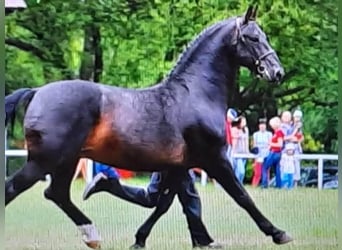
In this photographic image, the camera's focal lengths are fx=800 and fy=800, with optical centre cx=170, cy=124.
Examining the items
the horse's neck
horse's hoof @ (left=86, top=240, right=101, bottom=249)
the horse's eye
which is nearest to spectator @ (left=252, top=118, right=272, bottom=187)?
the horse's neck

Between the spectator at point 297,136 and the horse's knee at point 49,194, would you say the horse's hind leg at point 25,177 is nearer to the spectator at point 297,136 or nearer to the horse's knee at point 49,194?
the horse's knee at point 49,194

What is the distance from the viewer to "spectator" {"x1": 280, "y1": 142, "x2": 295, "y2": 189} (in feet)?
9.07

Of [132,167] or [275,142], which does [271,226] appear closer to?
[275,142]

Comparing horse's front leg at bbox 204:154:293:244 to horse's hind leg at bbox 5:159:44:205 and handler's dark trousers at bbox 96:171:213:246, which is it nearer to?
handler's dark trousers at bbox 96:171:213:246

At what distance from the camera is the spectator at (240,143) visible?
2.75m

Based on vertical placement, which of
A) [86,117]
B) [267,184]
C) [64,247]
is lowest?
[64,247]

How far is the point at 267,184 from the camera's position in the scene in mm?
2770

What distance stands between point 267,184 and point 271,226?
0.49 feet

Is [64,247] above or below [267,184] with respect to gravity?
below

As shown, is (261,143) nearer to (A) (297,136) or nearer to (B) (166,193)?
(A) (297,136)

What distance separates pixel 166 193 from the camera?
279 centimetres

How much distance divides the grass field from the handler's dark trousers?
23 mm

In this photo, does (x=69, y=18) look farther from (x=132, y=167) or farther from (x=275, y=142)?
(x=275, y=142)

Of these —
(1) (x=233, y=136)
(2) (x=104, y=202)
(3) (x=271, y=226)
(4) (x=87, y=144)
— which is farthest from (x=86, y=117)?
(3) (x=271, y=226)
